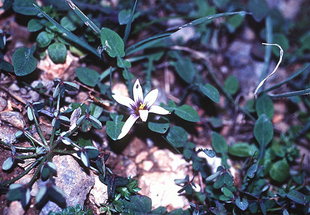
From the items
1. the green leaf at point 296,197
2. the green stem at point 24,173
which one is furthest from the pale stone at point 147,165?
the green leaf at point 296,197

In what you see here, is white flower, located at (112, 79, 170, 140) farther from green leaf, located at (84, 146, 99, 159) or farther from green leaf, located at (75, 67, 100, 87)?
green leaf, located at (75, 67, 100, 87)

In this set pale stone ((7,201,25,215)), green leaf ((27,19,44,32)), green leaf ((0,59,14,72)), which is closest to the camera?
pale stone ((7,201,25,215))

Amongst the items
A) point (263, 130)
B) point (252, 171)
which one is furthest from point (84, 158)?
point (263, 130)

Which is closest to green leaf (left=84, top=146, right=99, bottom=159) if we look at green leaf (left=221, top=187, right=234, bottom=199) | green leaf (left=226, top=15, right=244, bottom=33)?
green leaf (left=221, top=187, right=234, bottom=199)

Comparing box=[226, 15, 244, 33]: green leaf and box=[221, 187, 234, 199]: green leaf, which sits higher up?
box=[226, 15, 244, 33]: green leaf

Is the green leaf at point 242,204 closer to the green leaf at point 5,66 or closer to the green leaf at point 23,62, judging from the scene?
the green leaf at point 23,62

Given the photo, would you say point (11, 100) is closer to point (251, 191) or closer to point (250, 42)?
point (251, 191)
